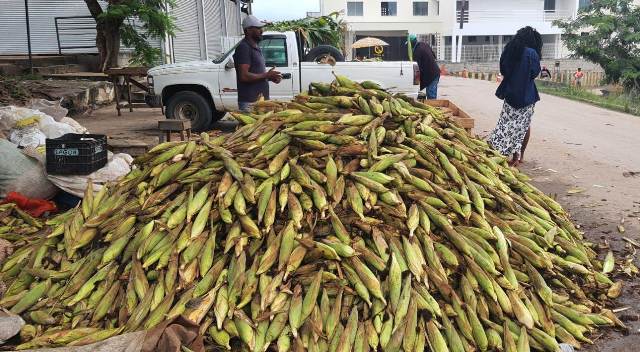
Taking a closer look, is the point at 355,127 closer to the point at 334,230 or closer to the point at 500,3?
the point at 334,230

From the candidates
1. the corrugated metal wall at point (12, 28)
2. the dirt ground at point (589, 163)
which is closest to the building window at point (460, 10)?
the dirt ground at point (589, 163)

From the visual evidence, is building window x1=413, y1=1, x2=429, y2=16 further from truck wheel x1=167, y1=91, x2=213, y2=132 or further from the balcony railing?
truck wheel x1=167, y1=91, x2=213, y2=132

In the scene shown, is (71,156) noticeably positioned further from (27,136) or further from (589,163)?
(589,163)

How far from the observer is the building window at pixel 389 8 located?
49875 millimetres

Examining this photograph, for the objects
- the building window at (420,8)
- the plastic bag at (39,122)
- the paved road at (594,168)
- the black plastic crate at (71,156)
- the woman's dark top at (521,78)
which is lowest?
the paved road at (594,168)

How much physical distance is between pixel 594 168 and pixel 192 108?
7.45 m

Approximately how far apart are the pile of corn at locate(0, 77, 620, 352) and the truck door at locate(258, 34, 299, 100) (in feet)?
22.3

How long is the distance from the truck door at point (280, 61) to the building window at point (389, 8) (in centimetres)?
4085

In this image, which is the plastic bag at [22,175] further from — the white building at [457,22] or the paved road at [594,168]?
the white building at [457,22]

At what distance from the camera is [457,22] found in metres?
45.8

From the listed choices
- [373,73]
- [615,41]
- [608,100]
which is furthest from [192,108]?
[615,41]

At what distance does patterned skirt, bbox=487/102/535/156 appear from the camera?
8.21 meters

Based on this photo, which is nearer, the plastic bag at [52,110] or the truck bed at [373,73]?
the plastic bag at [52,110]

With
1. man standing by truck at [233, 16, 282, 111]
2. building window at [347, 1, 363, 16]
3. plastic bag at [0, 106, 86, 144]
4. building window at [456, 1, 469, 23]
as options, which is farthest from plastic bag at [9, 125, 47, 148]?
building window at [347, 1, 363, 16]
